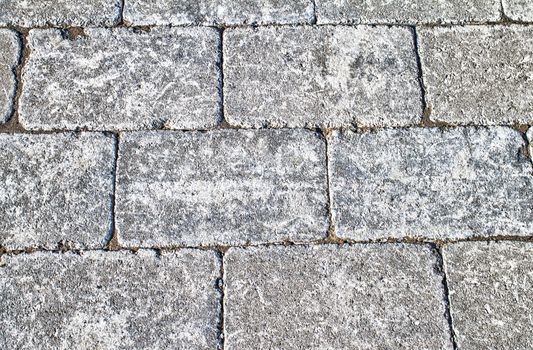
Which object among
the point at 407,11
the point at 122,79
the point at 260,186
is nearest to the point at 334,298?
the point at 260,186

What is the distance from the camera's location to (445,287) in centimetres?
255

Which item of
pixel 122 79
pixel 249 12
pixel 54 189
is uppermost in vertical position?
pixel 249 12

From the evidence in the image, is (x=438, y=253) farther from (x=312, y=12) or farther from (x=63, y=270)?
(x=63, y=270)

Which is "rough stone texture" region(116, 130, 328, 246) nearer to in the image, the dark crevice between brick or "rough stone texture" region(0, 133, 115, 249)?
"rough stone texture" region(0, 133, 115, 249)

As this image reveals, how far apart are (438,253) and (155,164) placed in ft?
3.99

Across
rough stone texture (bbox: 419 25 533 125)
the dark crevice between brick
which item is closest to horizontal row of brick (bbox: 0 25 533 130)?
rough stone texture (bbox: 419 25 533 125)

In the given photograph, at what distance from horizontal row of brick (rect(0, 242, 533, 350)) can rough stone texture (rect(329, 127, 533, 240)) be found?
9 cm

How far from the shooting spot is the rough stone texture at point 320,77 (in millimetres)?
2857

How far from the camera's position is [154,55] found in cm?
297

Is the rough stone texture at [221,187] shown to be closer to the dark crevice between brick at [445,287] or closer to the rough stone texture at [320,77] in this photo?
the rough stone texture at [320,77]

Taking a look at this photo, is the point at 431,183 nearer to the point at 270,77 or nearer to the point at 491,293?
the point at 491,293

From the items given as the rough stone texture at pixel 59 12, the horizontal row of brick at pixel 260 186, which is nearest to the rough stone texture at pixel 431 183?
the horizontal row of brick at pixel 260 186

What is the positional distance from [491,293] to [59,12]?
7.47 ft

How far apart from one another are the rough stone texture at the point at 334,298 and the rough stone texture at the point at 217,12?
1.13 meters
